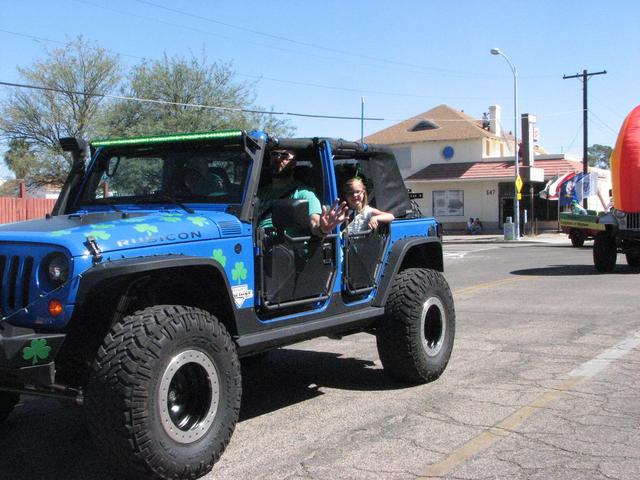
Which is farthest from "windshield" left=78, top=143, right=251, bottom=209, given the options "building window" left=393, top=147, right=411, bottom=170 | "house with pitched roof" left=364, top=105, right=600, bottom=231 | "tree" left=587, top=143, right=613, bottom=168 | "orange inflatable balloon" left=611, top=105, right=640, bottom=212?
"tree" left=587, top=143, right=613, bottom=168

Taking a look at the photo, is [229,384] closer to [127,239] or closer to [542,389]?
[127,239]

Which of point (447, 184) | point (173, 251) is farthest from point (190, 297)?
point (447, 184)

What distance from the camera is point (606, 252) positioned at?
17016 millimetres

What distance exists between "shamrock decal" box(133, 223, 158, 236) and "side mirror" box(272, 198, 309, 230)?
83 cm

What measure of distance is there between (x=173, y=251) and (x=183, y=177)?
1.14 meters

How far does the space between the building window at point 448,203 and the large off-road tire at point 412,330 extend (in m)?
40.4

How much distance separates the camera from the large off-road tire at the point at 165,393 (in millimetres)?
3799

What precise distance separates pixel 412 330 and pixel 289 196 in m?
1.58

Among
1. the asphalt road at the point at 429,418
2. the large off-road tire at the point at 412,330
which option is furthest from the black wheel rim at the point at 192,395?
the large off-road tire at the point at 412,330

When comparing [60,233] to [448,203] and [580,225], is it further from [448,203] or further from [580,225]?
[448,203]

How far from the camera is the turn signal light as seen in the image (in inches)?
153

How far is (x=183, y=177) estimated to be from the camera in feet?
17.4

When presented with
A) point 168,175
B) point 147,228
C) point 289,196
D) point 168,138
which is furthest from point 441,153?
point 147,228

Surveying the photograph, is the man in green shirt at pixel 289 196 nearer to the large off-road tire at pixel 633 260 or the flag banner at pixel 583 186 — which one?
the large off-road tire at pixel 633 260
